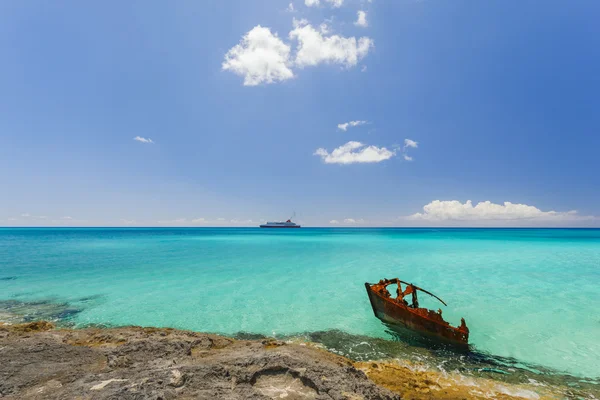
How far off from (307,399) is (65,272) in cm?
3075

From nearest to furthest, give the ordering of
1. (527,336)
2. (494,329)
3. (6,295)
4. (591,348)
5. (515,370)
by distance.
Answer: (515,370) < (591,348) < (527,336) < (494,329) < (6,295)

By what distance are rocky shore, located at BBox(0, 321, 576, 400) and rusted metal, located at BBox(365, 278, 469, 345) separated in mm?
2127

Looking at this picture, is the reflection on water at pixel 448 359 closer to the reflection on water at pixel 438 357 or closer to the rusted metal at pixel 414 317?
the reflection on water at pixel 438 357

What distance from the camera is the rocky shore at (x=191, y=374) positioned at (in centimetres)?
571

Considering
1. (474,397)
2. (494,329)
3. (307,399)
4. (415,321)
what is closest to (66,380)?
(307,399)

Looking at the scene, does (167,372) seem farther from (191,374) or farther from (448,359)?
(448,359)

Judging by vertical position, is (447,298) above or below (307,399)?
below

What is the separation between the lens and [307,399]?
5688 millimetres

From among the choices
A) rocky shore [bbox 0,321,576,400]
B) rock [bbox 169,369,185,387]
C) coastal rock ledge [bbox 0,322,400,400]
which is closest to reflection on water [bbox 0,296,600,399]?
rocky shore [bbox 0,321,576,400]

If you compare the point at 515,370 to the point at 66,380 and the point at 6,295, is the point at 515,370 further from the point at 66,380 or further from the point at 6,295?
the point at 6,295

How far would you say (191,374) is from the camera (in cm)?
620

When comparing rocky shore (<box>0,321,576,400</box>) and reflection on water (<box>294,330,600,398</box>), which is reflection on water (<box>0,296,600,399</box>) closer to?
reflection on water (<box>294,330,600,398</box>)

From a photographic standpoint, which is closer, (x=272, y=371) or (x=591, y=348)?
(x=272, y=371)

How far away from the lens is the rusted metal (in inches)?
407
